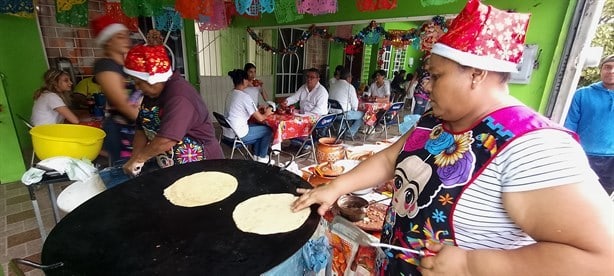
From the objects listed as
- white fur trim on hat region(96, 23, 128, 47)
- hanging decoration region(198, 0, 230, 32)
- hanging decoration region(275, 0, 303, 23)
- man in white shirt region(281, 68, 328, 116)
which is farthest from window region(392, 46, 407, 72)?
white fur trim on hat region(96, 23, 128, 47)

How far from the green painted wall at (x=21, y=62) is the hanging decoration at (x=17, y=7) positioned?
22.1 inches

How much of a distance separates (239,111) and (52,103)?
201cm

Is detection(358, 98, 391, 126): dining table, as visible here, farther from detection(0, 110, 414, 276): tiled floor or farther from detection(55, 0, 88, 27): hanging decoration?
detection(55, 0, 88, 27): hanging decoration

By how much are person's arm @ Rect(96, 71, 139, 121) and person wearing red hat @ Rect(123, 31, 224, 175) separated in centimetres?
39

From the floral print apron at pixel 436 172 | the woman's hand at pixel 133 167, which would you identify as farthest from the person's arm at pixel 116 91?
the floral print apron at pixel 436 172

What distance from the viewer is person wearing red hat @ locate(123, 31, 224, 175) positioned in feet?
4.66

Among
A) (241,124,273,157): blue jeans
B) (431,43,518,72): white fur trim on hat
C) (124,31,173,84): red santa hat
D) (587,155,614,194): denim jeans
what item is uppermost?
(431,43,518,72): white fur trim on hat

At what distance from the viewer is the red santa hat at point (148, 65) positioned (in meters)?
1.46

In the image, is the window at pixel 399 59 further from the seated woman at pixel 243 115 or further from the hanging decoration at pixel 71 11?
the hanging decoration at pixel 71 11

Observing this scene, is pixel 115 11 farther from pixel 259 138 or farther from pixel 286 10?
pixel 259 138

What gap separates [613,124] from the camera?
2344 millimetres

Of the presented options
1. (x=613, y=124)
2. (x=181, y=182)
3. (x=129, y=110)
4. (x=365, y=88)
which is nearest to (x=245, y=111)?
(x=129, y=110)

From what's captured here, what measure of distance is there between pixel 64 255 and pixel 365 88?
23.9ft

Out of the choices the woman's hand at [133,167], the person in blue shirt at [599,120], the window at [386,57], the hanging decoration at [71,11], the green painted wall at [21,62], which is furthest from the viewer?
the window at [386,57]
